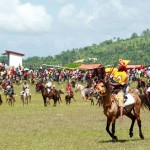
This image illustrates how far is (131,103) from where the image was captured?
17.7 metres

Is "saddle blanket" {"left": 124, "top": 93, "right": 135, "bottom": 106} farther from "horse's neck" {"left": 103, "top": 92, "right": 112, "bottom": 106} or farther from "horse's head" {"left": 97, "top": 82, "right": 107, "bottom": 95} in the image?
"horse's head" {"left": 97, "top": 82, "right": 107, "bottom": 95}

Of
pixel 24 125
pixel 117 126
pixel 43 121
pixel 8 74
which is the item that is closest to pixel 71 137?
pixel 117 126

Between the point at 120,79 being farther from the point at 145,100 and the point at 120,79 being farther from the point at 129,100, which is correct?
the point at 145,100

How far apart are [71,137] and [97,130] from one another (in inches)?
102

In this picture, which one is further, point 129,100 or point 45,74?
point 45,74

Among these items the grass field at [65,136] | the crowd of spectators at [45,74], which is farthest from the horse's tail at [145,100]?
the crowd of spectators at [45,74]

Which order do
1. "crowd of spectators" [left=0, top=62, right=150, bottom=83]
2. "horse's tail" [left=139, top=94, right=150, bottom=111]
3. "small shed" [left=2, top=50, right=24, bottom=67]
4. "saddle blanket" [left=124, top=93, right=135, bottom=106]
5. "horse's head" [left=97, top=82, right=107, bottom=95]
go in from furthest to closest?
"small shed" [left=2, top=50, right=24, bottom=67] < "crowd of spectators" [left=0, top=62, right=150, bottom=83] < "horse's tail" [left=139, top=94, right=150, bottom=111] < "saddle blanket" [left=124, top=93, right=135, bottom=106] < "horse's head" [left=97, top=82, right=107, bottom=95]

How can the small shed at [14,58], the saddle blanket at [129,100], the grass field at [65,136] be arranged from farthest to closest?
the small shed at [14,58]
the saddle blanket at [129,100]
the grass field at [65,136]

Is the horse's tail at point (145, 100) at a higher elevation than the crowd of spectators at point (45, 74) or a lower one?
lower

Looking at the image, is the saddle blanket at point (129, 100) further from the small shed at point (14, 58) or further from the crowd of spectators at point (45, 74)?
the small shed at point (14, 58)

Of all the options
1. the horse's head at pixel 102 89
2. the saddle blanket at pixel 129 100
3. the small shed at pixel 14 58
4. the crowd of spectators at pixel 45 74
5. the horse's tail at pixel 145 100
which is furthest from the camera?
the small shed at pixel 14 58

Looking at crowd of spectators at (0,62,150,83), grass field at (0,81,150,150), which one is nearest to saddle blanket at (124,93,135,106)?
grass field at (0,81,150,150)

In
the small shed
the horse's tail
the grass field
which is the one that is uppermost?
the small shed

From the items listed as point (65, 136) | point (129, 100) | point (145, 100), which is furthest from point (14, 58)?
point (129, 100)
